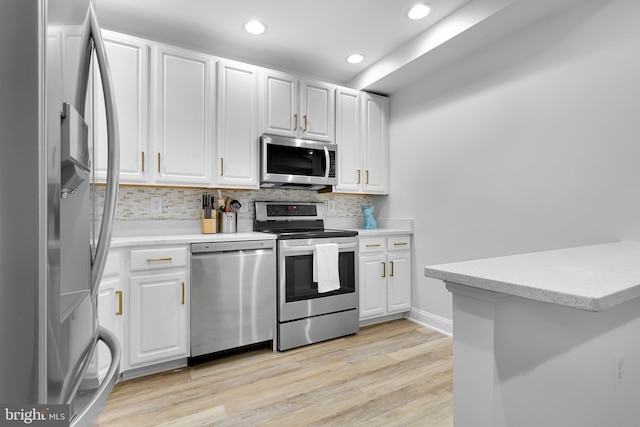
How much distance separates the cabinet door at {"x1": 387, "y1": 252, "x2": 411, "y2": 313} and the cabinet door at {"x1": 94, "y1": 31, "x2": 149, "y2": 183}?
2356 millimetres

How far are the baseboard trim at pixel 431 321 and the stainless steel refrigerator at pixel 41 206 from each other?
2.89 m

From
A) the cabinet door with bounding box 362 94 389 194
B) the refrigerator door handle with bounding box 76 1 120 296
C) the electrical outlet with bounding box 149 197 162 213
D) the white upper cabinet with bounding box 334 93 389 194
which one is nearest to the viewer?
the refrigerator door handle with bounding box 76 1 120 296

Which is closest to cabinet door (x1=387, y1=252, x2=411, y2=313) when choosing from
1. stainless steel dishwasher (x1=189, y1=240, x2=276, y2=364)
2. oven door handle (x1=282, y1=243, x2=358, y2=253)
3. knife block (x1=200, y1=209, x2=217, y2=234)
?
oven door handle (x1=282, y1=243, x2=358, y2=253)

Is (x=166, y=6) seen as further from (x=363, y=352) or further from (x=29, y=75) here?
(x=363, y=352)

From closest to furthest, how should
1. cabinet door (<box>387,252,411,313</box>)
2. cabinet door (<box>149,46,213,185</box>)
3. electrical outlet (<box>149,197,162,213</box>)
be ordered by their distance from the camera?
cabinet door (<box>149,46,213,185</box>) < electrical outlet (<box>149,197,162,213</box>) < cabinet door (<box>387,252,411,313</box>)

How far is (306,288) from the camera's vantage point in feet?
9.24

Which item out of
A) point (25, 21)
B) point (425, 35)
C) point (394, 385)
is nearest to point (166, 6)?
point (425, 35)

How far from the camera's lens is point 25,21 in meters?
0.44

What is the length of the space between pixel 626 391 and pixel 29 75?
2.01 meters

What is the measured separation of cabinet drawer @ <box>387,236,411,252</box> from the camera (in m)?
3.30

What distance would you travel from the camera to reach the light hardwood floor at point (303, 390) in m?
1.78

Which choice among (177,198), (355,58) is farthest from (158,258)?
(355,58)

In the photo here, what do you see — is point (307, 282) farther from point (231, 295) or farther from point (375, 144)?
point (375, 144)

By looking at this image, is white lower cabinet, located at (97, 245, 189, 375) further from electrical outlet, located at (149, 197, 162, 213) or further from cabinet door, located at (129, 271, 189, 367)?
electrical outlet, located at (149, 197, 162, 213)
